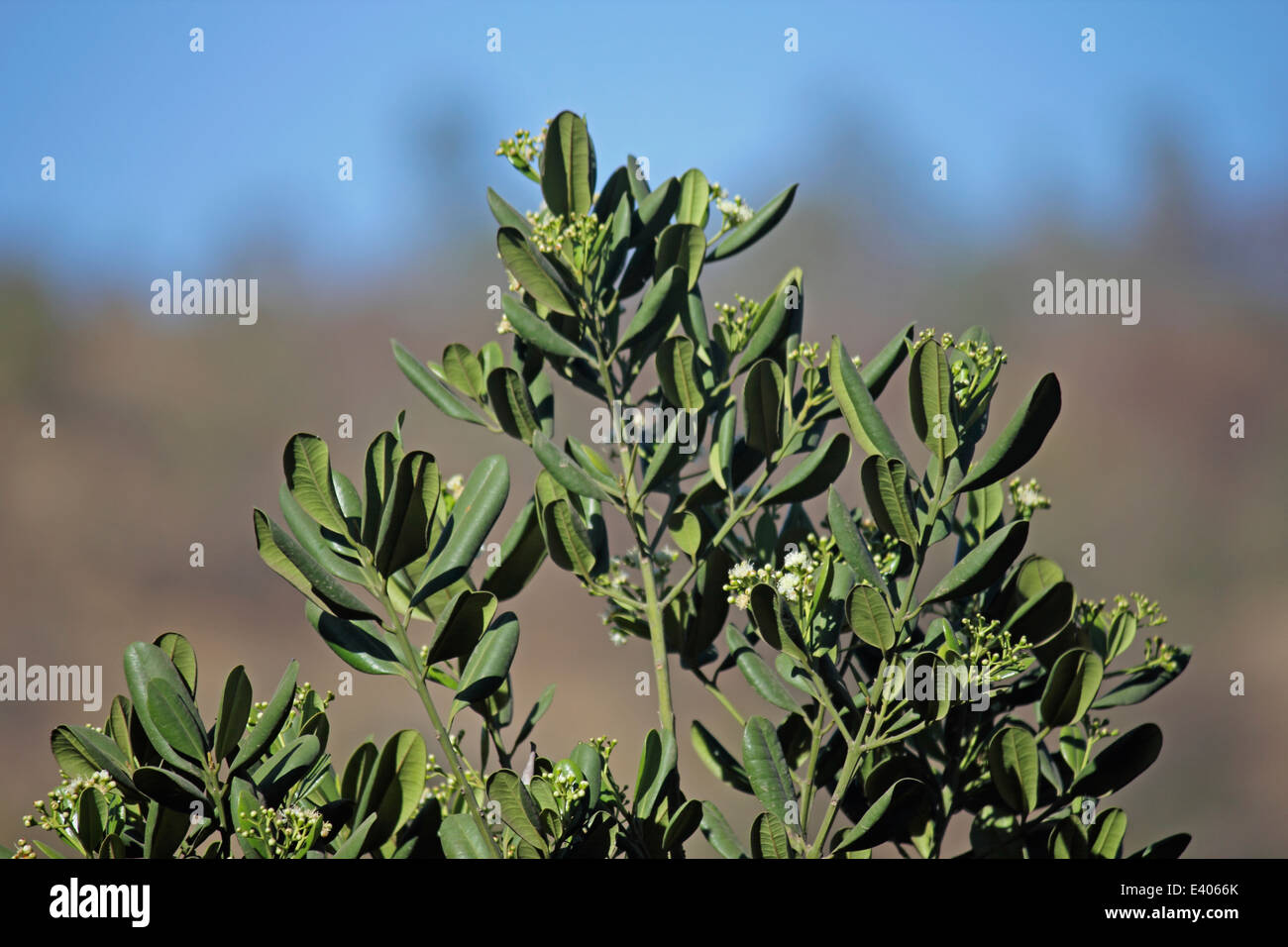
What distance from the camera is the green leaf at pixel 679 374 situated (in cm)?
135

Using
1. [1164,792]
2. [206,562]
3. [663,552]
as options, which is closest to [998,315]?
[1164,792]

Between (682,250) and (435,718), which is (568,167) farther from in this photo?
(435,718)

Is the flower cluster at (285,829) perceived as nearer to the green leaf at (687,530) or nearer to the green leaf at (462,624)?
the green leaf at (462,624)

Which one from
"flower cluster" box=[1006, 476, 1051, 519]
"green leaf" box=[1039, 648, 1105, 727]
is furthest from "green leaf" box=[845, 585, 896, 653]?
"flower cluster" box=[1006, 476, 1051, 519]

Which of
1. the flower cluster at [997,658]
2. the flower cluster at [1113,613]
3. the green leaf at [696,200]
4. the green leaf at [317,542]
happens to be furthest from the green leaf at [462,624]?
the flower cluster at [1113,613]

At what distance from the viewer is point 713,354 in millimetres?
1482

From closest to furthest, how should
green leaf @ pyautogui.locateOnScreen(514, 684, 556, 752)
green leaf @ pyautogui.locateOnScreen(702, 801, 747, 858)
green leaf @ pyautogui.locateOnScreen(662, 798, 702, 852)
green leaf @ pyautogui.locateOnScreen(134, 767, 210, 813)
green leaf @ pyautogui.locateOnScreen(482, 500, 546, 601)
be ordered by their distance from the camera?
green leaf @ pyautogui.locateOnScreen(134, 767, 210, 813) < green leaf @ pyautogui.locateOnScreen(662, 798, 702, 852) < green leaf @ pyautogui.locateOnScreen(702, 801, 747, 858) < green leaf @ pyautogui.locateOnScreen(482, 500, 546, 601) < green leaf @ pyautogui.locateOnScreen(514, 684, 556, 752)

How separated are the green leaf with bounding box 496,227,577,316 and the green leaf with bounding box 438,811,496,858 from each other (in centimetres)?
66

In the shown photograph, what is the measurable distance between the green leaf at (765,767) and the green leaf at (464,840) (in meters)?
0.31

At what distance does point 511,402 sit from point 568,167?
35 cm

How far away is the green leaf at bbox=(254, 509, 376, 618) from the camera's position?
3.57ft

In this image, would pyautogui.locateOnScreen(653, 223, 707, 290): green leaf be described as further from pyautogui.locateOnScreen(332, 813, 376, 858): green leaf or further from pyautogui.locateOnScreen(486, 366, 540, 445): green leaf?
pyautogui.locateOnScreen(332, 813, 376, 858): green leaf

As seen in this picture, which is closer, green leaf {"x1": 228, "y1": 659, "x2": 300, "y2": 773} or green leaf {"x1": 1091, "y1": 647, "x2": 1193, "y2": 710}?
green leaf {"x1": 228, "y1": 659, "x2": 300, "y2": 773}

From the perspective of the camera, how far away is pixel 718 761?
1.47m
